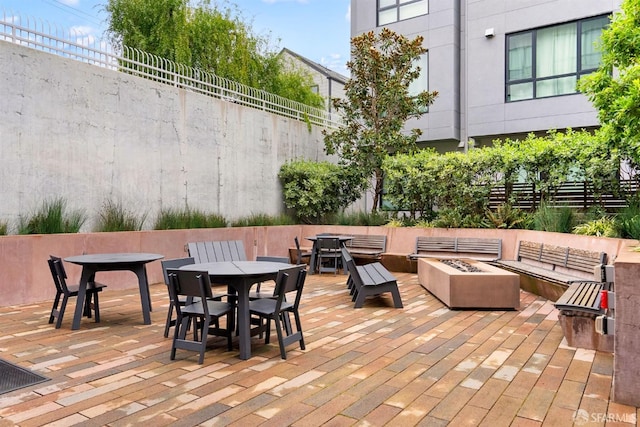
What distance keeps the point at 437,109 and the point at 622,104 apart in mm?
10205

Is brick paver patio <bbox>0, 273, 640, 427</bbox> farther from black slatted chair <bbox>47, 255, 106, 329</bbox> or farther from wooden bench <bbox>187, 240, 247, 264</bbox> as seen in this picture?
wooden bench <bbox>187, 240, 247, 264</bbox>

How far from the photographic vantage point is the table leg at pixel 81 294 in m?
5.40

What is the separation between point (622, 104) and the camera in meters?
5.77

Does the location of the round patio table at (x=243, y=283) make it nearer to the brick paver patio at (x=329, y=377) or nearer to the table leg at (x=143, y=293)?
the brick paver patio at (x=329, y=377)

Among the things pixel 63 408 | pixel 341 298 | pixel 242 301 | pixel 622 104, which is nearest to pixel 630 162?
pixel 622 104

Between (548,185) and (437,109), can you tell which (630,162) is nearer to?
(548,185)

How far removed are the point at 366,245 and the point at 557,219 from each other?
406 cm

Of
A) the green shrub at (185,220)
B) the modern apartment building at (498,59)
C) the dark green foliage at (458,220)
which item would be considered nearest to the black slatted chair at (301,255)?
the green shrub at (185,220)

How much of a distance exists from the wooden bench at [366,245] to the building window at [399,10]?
878cm

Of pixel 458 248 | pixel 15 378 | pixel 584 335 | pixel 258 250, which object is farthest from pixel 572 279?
pixel 258 250

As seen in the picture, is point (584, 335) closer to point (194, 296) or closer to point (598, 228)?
point (194, 296)

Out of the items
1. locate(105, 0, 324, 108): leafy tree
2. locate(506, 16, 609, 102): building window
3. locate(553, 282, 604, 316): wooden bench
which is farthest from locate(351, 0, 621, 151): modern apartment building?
locate(553, 282, 604, 316): wooden bench

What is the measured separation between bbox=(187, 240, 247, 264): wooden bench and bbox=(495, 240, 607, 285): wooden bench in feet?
15.2

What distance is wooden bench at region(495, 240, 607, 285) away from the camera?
6.58 meters
